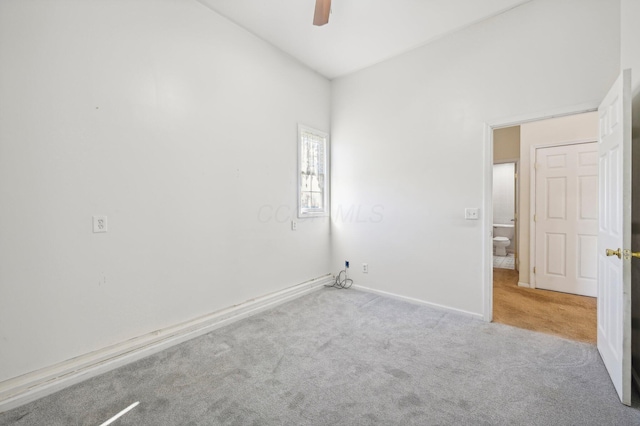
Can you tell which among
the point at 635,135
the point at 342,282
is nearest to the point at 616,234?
the point at 635,135

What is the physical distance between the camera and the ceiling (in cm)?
267

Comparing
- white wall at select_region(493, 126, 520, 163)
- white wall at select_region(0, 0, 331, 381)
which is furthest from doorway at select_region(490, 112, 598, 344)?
white wall at select_region(0, 0, 331, 381)

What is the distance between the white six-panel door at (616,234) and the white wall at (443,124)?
0.66m

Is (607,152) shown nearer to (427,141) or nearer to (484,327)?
(427,141)

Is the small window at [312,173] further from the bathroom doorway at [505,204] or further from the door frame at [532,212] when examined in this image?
the bathroom doorway at [505,204]

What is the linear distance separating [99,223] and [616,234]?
12.0 feet

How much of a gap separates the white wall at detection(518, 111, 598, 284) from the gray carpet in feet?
6.13

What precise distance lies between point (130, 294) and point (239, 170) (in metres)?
1.55

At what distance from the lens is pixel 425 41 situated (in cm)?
327

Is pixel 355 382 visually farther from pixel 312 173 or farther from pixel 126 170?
pixel 312 173

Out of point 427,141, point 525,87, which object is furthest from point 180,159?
point 525,87

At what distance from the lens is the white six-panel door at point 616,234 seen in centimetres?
166

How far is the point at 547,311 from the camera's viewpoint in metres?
3.16

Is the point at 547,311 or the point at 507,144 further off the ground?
the point at 507,144
